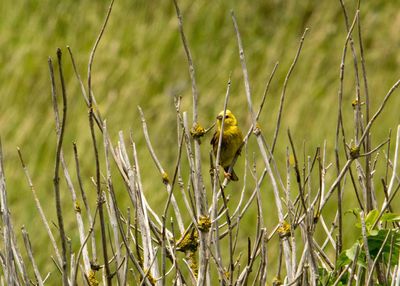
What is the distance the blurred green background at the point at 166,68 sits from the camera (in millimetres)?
5039

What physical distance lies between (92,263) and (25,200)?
315 cm

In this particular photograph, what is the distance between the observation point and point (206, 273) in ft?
5.43

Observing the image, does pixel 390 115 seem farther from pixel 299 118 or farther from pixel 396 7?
pixel 396 7

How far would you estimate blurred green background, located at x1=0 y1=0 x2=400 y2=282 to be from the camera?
504 centimetres

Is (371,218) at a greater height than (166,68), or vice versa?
(166,68)

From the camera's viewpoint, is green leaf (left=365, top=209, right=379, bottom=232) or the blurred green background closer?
green leaf (left=365, top=209, right=379, bottom=232)

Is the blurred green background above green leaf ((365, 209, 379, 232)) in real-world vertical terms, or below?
above

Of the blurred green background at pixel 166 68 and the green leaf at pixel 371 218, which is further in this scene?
the blurred green background at pixel 166 68

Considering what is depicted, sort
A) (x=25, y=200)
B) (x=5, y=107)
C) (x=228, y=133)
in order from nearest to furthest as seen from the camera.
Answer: (x=228, y=133) < (x=25, y=200) < (x=5, y=107)

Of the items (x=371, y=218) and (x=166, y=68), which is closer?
(x=371, y=218)

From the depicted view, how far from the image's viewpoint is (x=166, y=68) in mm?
5496

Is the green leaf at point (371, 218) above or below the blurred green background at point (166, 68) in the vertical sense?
below

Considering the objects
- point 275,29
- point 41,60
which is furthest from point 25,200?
point 275,29

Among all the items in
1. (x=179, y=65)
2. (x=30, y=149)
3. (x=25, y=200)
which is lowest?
(x=25, y=200)
